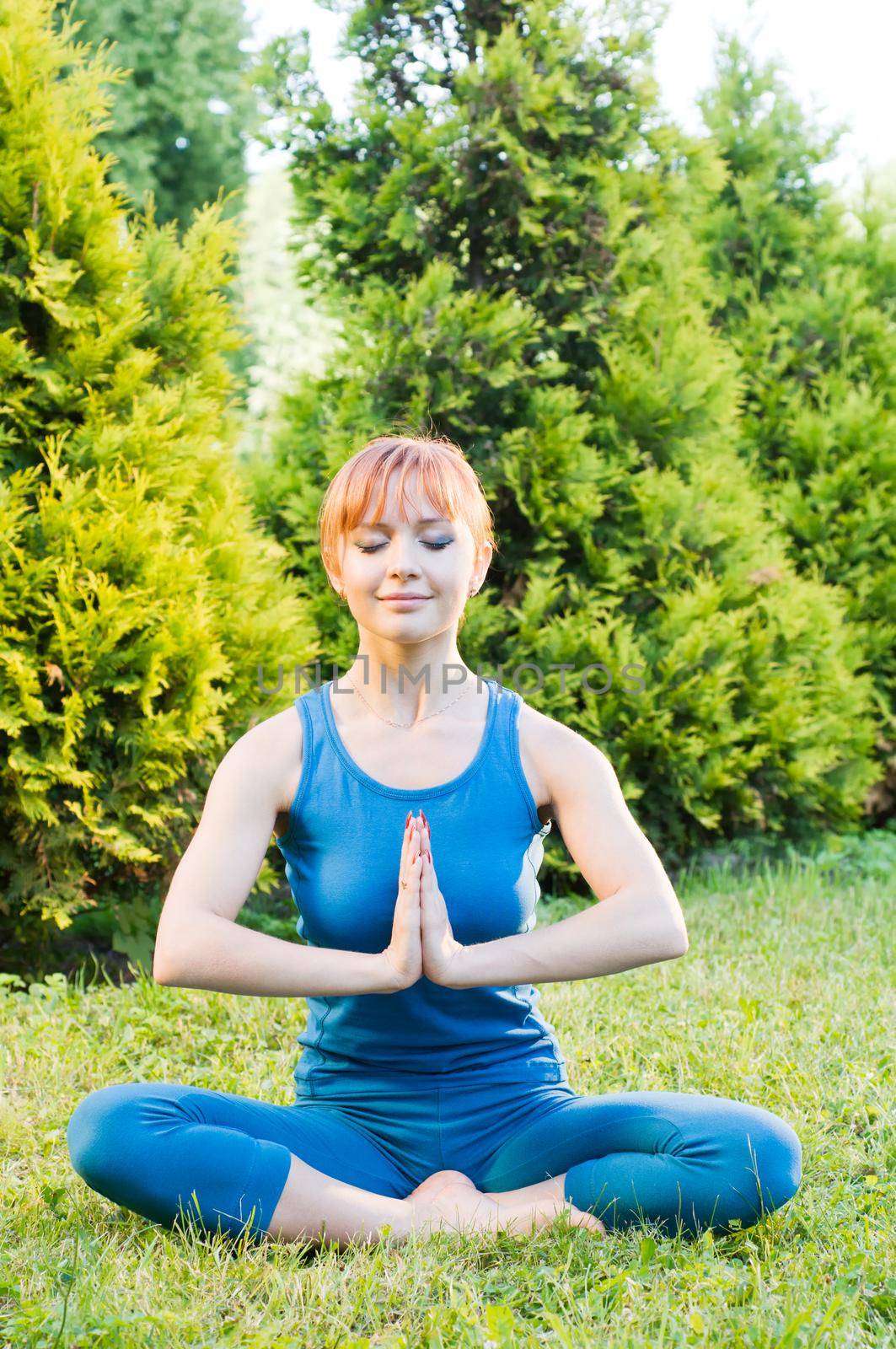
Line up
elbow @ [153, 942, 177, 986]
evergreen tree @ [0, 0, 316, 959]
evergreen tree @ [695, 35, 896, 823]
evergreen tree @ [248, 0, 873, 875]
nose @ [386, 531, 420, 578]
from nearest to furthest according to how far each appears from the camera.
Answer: elbow @ [153, 942, 177, 986] → nose @ [386, 531, 420, 578] → evergreen tree @ [0, 0, 316, 959] → evergreen tree @ [248, 0, 873, 875] → evergreen tree @ [695, 35, 896, 823]

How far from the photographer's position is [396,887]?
2309 millimetres

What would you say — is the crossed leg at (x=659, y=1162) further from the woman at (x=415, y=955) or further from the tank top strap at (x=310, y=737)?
the tank top strap at (x=310, y=737)

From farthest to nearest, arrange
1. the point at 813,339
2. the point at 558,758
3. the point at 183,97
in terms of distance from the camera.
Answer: the point at 183,97 → the point at 813,339 → the point at 558,758

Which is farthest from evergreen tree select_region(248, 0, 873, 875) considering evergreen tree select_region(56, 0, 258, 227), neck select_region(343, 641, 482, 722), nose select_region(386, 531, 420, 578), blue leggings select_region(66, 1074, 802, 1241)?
evergreen tree select_region(56, 0, 258, 227)

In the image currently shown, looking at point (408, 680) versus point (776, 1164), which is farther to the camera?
point (408, 680)

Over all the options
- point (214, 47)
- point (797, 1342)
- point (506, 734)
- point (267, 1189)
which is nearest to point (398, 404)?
point (506, 734)

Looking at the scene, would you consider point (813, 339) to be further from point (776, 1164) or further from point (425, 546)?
point (776, 1164)

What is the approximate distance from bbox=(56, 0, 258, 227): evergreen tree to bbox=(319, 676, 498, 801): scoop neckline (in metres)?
16.5

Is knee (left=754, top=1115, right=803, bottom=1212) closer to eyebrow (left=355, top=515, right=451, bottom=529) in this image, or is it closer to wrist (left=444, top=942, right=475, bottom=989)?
wrist (left=444, top=942, right=475, bottom=989)

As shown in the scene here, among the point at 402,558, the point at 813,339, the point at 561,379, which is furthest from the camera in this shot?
the point at 813,339

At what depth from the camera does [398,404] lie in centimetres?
537

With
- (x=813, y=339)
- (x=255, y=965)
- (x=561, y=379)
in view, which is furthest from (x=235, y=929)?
(x=813, y=339)

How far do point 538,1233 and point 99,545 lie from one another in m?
2.84

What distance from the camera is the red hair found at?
2328 mm
